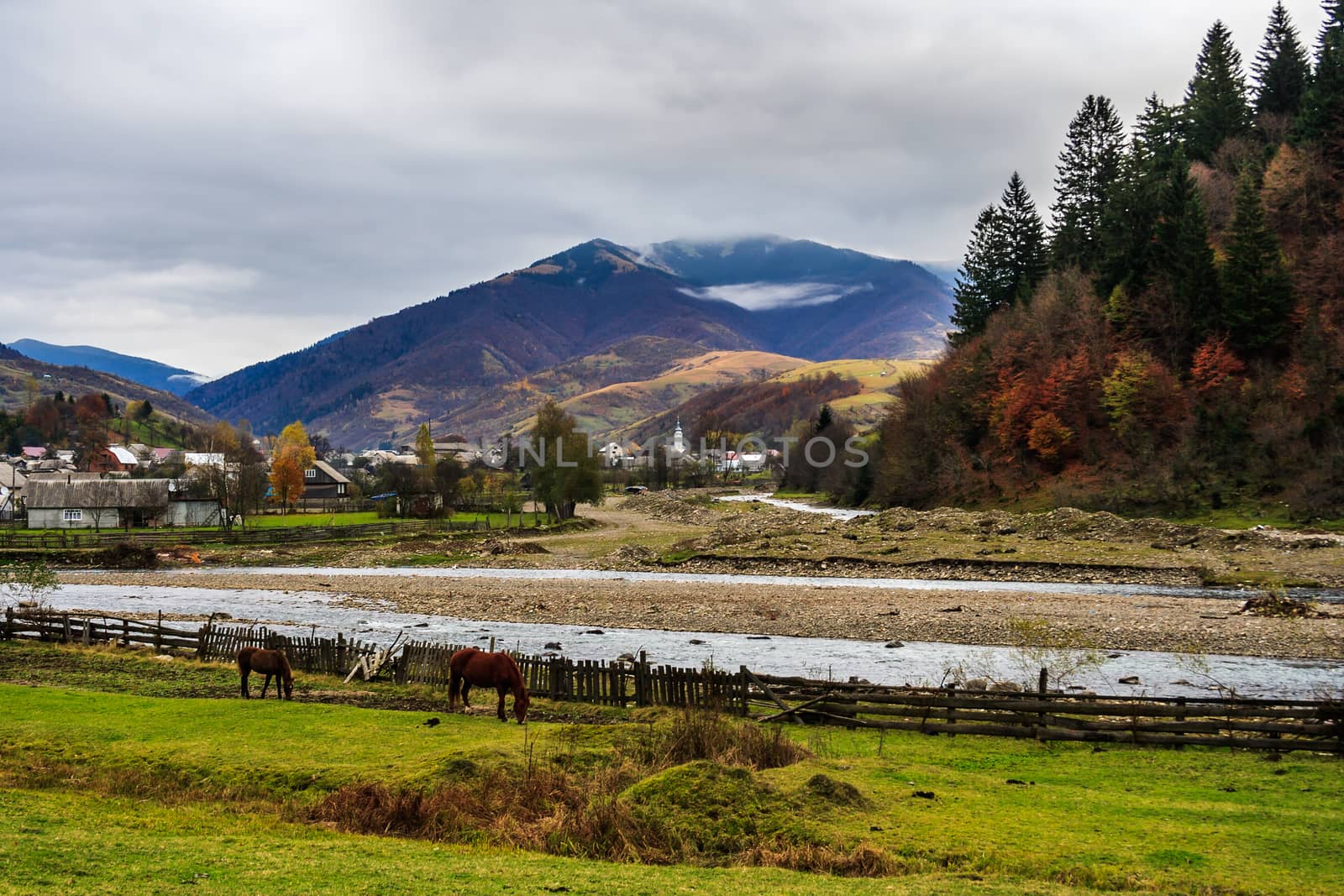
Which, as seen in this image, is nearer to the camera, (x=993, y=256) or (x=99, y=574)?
(x=99, y=574)

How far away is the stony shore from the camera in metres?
33.7

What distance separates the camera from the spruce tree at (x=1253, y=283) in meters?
75.9

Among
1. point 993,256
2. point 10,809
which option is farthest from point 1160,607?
point 993,256

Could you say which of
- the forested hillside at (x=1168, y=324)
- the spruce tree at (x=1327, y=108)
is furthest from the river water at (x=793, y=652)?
the spruce tree at (x=1327, y=108)

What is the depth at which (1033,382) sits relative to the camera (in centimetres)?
9075

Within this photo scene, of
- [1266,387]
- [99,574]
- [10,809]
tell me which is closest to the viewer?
[10,809]

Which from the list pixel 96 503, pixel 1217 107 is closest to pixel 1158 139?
pixel 1217 107

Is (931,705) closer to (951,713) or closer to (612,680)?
(951,713)

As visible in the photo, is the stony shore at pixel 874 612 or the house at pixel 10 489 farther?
the house at pixel 10 489

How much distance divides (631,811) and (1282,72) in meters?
127

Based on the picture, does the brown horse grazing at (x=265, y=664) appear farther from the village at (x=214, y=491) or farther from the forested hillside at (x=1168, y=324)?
the village at (x=214, y=491)

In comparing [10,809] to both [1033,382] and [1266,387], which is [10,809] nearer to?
[1266,387]

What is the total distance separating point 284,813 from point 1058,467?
82953 millimetres

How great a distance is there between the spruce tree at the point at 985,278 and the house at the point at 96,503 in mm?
94037
